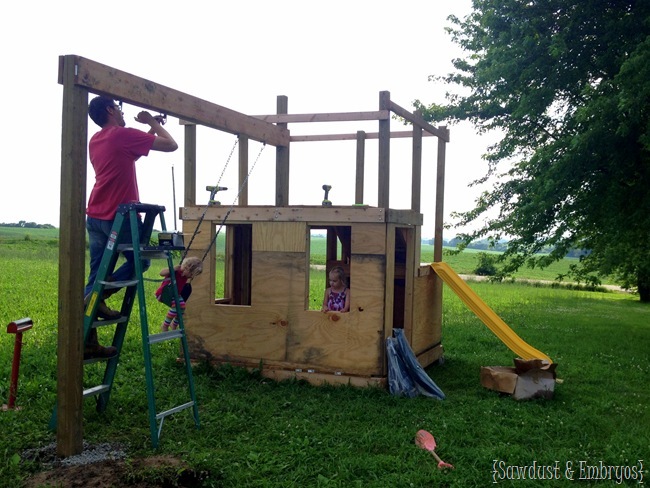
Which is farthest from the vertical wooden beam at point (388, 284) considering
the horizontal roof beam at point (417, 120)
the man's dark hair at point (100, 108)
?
the man's dark hair at point (100, 108)

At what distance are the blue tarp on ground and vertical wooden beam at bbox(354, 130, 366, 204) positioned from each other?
341 centimetres

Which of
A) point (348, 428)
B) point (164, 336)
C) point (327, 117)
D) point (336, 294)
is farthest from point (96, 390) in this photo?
point (327, 117)

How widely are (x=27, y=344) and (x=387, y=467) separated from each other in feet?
19.3

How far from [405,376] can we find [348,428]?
4.77ft

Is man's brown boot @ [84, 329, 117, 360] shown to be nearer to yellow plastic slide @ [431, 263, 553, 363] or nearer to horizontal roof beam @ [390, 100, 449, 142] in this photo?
horizontal roof beam @ [390, 100, 449, 142]

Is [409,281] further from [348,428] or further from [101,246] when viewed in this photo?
[101,246]

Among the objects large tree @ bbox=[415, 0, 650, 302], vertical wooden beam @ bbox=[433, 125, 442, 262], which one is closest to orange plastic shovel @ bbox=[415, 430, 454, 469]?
vertical wooden beam @ bbox=[433, 125, 442, 262]

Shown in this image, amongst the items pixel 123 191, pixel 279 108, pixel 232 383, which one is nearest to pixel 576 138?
pixel 279 108

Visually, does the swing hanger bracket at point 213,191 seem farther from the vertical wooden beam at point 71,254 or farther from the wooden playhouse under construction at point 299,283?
the vertical wooden beam at point 71,254

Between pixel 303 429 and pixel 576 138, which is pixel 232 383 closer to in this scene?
pixel 303 429

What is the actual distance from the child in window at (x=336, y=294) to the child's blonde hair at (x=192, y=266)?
5.21 ft

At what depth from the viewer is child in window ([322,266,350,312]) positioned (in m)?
7.67

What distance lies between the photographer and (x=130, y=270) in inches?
222

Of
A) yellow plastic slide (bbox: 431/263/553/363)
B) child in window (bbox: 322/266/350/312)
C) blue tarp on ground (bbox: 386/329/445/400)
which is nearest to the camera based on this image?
blue tarp on ground (bbox: 386/329/445/400)
